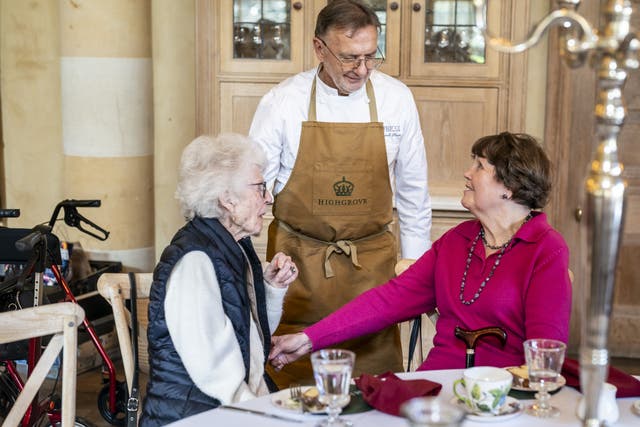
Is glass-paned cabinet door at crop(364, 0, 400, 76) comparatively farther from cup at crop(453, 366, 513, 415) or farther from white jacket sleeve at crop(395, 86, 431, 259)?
cup at crop(453, 366, 513, 415)

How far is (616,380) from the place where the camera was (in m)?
1.85

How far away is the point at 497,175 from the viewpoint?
A: 8.00 ft

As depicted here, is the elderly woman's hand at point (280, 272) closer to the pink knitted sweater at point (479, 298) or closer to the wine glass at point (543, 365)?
the pink knitted sweater at point (479, 298)

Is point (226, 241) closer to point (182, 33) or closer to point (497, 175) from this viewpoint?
point (497, 175)

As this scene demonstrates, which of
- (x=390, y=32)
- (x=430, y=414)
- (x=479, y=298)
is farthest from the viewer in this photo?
(x=390, y=32)

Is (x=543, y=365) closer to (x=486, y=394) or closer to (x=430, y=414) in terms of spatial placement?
(x=486, y=394)

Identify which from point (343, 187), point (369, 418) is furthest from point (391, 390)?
point (343, 187)

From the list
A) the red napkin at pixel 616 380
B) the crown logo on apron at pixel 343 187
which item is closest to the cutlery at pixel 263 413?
the red napkin at pixel 616 380

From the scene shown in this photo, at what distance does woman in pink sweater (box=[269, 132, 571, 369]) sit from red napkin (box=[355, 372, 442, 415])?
48 cm

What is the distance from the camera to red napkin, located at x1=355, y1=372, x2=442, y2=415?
176 centimetres

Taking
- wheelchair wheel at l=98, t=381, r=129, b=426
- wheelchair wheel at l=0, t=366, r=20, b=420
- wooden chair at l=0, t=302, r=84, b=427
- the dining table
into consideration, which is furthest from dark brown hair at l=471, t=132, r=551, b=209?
wheelchair wheel at l=0, t=366, r=20, b=420

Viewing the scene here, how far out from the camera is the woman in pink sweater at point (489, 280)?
2.30 metres

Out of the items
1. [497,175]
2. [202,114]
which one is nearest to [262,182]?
[497,175]

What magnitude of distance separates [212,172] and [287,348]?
0.49 meters
